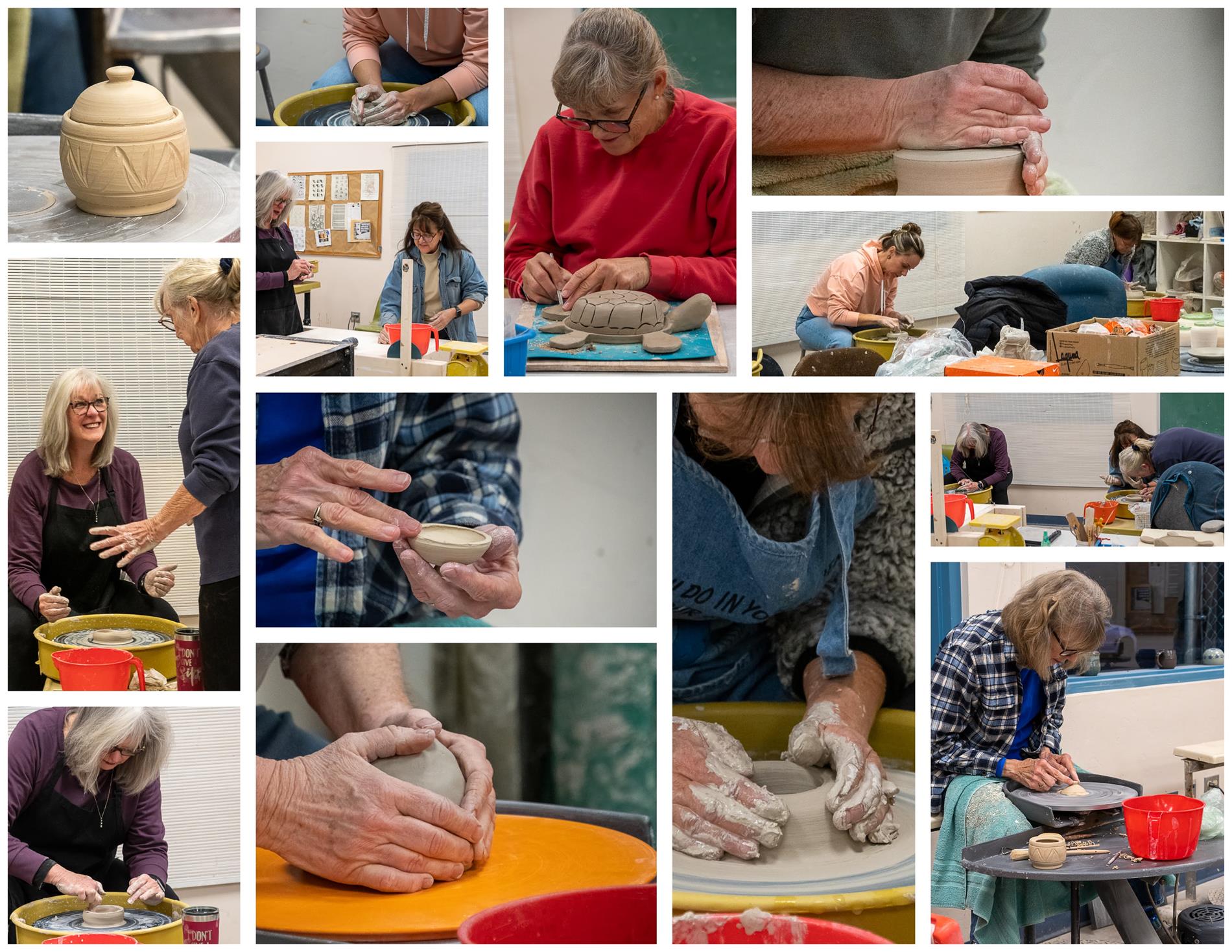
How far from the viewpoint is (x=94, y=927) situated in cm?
214

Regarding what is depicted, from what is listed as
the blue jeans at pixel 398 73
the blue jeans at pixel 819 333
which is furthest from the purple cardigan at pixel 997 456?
the blue jeans at pixel 398 73

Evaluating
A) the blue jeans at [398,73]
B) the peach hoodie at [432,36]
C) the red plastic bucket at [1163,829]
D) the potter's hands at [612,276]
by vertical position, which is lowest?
the red plastic bucket at [1163,829]

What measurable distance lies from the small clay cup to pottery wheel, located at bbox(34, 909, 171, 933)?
52.7 inches

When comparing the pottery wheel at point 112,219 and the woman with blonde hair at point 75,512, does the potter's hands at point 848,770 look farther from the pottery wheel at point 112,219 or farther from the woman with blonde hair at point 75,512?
the pottery wheel at point 112,219

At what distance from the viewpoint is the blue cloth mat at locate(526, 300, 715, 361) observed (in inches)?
Answer: 80.0

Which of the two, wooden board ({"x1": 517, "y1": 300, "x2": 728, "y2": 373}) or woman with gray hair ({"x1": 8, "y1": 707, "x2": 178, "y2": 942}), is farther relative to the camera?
woman with gray hair ({"x1": 8, "y1": 707, "x2": 178, "y2": 942})

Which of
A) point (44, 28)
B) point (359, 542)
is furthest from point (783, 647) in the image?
point (44, 28)

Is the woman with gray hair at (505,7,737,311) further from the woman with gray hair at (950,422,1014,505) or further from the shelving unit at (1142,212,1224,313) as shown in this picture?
the shelving unit at (1142,212,1224,313)

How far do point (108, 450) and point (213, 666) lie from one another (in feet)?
1.20

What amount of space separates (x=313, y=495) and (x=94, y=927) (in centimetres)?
75

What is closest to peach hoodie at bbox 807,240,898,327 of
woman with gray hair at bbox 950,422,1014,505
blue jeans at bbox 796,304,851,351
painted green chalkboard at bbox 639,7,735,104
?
blue jeans at bbox 796,304,851,351

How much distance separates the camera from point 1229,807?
2189 millimetres

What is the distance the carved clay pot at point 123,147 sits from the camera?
2.03 m

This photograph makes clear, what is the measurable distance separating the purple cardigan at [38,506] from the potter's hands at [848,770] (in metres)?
1.06
